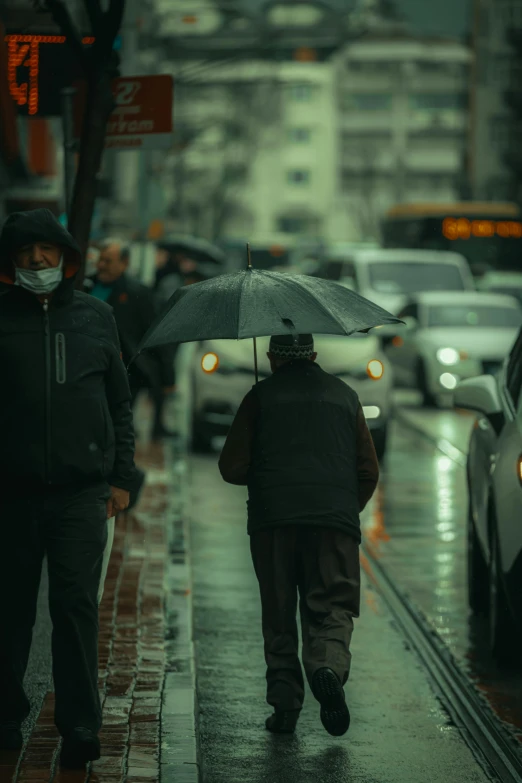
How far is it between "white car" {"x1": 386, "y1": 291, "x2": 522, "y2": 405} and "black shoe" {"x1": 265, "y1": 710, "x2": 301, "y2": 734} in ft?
50.5

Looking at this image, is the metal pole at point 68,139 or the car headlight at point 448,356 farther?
the car headlight at point 448,356

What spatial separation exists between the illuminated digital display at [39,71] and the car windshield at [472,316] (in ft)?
45.1

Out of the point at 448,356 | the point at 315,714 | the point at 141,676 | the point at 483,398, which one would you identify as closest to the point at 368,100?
the point at 448,356

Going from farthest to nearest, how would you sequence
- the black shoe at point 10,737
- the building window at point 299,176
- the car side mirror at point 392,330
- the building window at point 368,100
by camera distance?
the building window at point 368,100
the building window at point 299,176
the car side mirror at point 392,330
the black shoe at point 10,737

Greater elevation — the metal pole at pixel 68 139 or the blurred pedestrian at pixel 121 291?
the metal pole at pixel 68 139

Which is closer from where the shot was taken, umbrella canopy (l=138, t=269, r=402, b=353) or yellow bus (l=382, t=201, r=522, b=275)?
umbrella canopy (l=138, t=269, r=402, b=353)

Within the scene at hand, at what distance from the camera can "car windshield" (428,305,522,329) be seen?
75.9 feet

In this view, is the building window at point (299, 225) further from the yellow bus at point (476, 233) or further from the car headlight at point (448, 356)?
the car headlight at point (448, 356)

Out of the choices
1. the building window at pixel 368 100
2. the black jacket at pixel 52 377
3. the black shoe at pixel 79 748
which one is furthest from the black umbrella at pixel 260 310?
the building window at pixel 368 100

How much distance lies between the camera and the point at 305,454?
5.91 meters

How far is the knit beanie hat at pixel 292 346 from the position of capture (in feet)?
19.8

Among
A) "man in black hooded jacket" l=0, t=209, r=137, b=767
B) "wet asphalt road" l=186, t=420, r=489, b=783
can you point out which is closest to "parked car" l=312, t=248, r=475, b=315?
"wet asphalt road" l=186, t=420, r=489, b=783

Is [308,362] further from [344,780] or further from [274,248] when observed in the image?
[274,248]

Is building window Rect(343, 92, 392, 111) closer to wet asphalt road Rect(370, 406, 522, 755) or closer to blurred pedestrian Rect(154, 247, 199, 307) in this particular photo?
blurred pedestrian Rect(154, 247, 199, 307)
